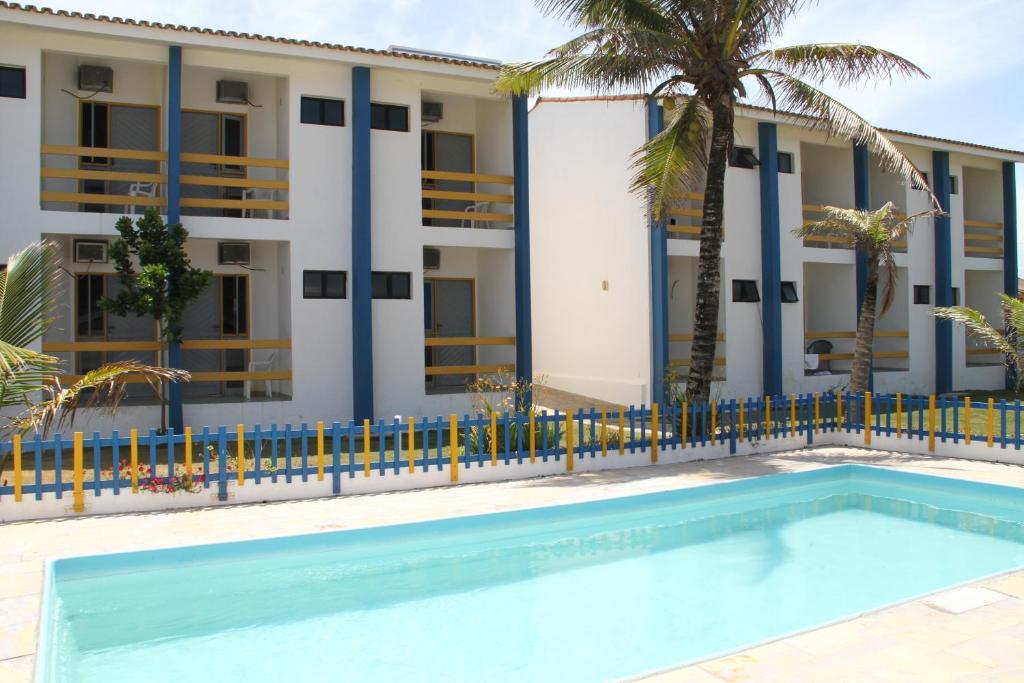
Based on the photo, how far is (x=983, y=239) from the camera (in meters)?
24.7

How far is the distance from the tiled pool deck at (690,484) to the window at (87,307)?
7.91 metres

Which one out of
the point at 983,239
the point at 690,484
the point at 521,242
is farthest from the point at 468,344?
the point at 983,239

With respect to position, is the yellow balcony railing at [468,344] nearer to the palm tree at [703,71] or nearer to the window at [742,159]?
the palm tree at [703,71]

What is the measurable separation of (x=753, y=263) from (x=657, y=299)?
372 cm

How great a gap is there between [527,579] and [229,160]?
10582 mm

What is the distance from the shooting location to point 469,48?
64.7 feet

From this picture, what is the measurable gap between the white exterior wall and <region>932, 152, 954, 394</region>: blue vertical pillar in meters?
10.2

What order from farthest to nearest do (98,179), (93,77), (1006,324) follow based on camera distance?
(1006,324), (93,77), (98,179)

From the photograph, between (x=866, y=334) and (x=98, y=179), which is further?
(x=866, y=334)

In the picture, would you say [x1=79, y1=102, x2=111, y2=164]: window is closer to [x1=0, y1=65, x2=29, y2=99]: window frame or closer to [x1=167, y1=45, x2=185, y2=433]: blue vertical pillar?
[x1=0, y1=65, x2=29, y2=99]: window frame

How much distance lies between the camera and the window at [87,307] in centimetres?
1600

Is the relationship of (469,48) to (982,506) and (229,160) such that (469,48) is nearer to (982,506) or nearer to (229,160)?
(229,160)

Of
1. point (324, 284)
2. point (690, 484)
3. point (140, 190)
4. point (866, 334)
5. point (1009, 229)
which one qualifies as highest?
point (1009, 229)

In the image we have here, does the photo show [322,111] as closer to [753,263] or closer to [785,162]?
[753,263]
